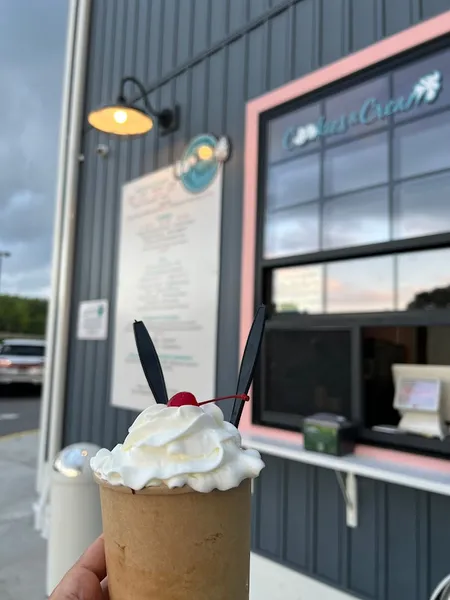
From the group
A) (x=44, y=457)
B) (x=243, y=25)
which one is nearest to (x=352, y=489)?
(x=243, y=25)

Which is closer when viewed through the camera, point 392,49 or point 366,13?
point 392,49

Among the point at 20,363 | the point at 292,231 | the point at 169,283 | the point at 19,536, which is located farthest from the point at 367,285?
the point at 20,363

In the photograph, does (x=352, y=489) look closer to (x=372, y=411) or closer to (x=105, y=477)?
(x=372, y=411)

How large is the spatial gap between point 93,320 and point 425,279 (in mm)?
2805

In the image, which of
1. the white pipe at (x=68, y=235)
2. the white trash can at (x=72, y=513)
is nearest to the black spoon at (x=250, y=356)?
the white trash can at (x=72, y=513)

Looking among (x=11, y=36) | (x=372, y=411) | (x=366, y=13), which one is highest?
(x=11, y=36)

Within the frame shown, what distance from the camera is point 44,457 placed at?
485 centimetres

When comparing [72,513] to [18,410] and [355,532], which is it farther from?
[18,410]

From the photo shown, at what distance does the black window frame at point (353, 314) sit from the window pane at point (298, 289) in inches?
4.9

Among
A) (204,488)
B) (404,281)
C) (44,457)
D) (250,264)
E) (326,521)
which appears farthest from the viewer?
(44,457)

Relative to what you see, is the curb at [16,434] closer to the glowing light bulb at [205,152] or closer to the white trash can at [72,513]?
the white trash can at [72,513]

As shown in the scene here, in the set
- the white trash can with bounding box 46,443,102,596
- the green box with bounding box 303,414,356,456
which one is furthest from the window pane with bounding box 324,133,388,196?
the white trash can with bounding box 46,443,102,596

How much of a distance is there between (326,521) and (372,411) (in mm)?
653

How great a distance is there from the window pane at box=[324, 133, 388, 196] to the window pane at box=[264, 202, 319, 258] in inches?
7.0
